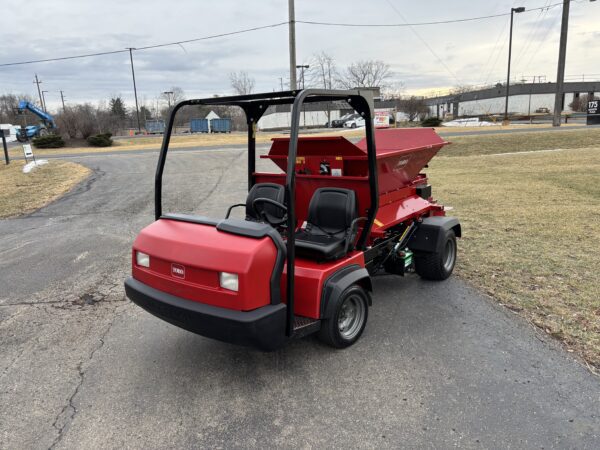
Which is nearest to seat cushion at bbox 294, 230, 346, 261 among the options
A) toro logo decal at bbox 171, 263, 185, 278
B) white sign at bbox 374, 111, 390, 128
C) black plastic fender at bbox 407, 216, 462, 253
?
toro logo decal at bbox 171, 263, 185, 278

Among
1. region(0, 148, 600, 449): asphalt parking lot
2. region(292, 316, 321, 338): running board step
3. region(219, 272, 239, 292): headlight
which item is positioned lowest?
region(0, 148, 600, 449): asphalt parking lot

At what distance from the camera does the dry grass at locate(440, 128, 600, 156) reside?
19312mm

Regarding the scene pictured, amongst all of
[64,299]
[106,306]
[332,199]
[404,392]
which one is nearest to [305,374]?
[404,392]

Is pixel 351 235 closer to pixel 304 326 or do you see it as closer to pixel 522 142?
pixel 304 326

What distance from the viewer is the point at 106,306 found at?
14.7 ft

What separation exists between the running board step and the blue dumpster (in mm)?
54398

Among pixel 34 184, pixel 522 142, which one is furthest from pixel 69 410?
pixel 522 142

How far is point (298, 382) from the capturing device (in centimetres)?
308

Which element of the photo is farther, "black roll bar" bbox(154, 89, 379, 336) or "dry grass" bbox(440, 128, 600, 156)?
"dry grass" bbox(440, 128, 600, 156)

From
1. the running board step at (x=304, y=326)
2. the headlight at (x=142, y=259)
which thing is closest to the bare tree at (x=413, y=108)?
the running board step at (x=304, y=326)

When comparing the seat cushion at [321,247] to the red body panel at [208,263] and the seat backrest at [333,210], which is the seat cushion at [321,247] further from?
the red body panel at [208,263]

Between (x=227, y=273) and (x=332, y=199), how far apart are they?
4.41ft

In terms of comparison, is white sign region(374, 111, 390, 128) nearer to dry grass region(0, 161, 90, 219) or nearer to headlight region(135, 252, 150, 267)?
dry grass region(0, 161, 90, 219)

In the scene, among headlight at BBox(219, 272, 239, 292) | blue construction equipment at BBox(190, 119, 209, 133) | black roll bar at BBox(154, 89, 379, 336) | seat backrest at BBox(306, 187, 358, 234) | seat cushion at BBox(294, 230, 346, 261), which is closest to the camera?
headlight at BBox(219, 272, 239, 292)
